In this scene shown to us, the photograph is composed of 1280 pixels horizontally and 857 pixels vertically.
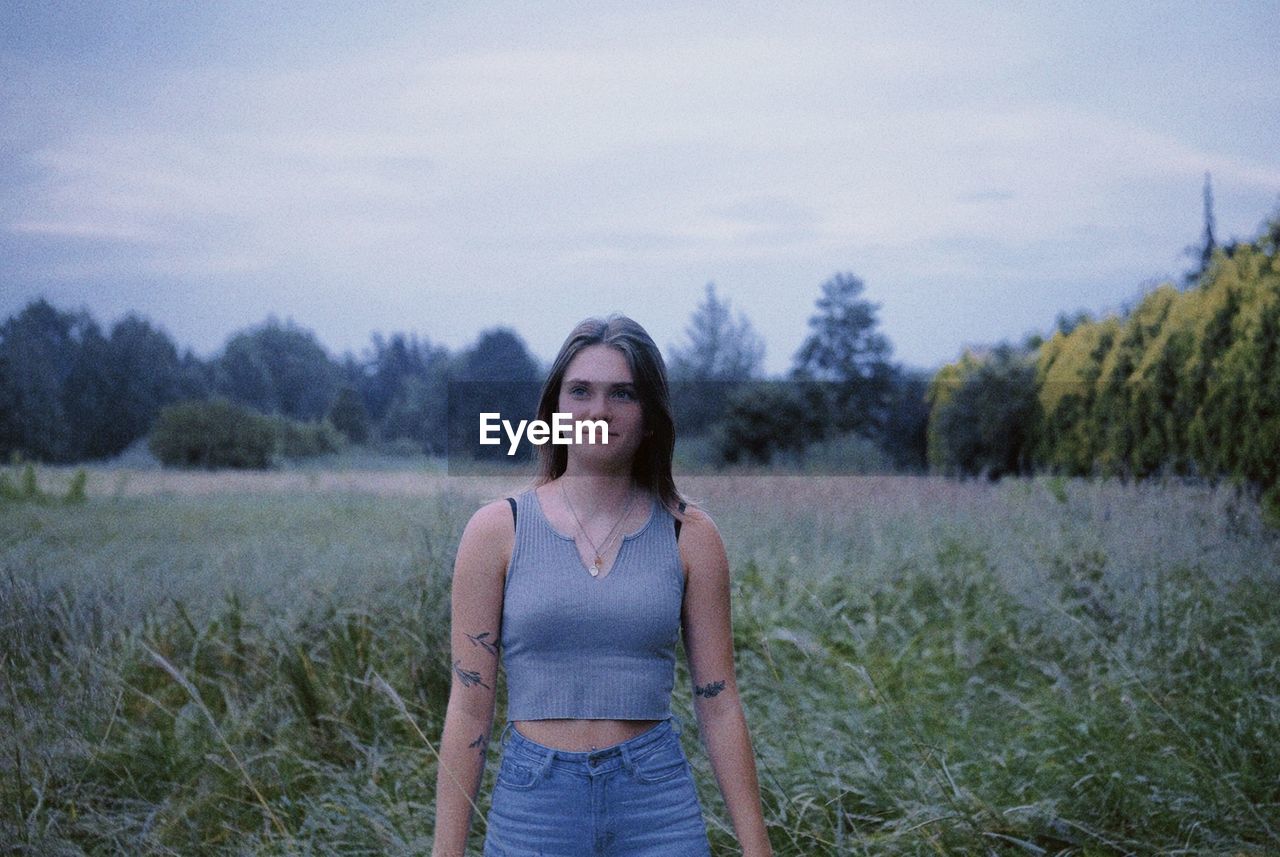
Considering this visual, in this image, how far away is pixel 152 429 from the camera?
6.14 metres

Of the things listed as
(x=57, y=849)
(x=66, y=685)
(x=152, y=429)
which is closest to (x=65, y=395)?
(x=152, y=429)

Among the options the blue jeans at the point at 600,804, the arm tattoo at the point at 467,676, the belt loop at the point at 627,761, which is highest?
the arm tattoo at the point at 467,676

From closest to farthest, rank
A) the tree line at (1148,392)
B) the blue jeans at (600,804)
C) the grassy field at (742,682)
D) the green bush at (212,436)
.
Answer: the blue jeans at (600,804), the grassy field at (742,682), the green bush at (212,436), the tree line at (1148,392)

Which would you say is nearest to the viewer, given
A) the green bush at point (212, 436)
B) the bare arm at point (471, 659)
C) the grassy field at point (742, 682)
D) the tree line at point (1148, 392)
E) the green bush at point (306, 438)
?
the bare arm at point (471, 659)

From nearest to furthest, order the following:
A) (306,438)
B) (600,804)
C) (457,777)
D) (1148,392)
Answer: (600,804) < (457,777) < (306,438) < (1148,392)

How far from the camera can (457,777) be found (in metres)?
1.69

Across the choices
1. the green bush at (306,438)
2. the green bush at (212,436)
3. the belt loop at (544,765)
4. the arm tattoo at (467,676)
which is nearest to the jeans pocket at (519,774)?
the belt loop at (544,765)

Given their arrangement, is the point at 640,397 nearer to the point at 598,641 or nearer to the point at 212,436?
the point at 598,641

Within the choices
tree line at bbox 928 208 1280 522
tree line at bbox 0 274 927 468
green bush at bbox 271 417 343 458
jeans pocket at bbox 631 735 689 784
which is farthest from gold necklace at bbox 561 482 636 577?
tree line at bbox 928 208 1280 522

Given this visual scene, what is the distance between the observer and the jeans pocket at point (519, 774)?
162cm

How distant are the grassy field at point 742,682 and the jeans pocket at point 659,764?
62 centimetres

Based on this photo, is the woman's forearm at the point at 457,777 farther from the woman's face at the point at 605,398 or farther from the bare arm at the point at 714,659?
the woman's face at the point at 605,398

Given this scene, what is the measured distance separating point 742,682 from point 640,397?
2.97 m

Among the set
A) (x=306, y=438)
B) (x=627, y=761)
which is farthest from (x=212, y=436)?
(x=627, y=761)
